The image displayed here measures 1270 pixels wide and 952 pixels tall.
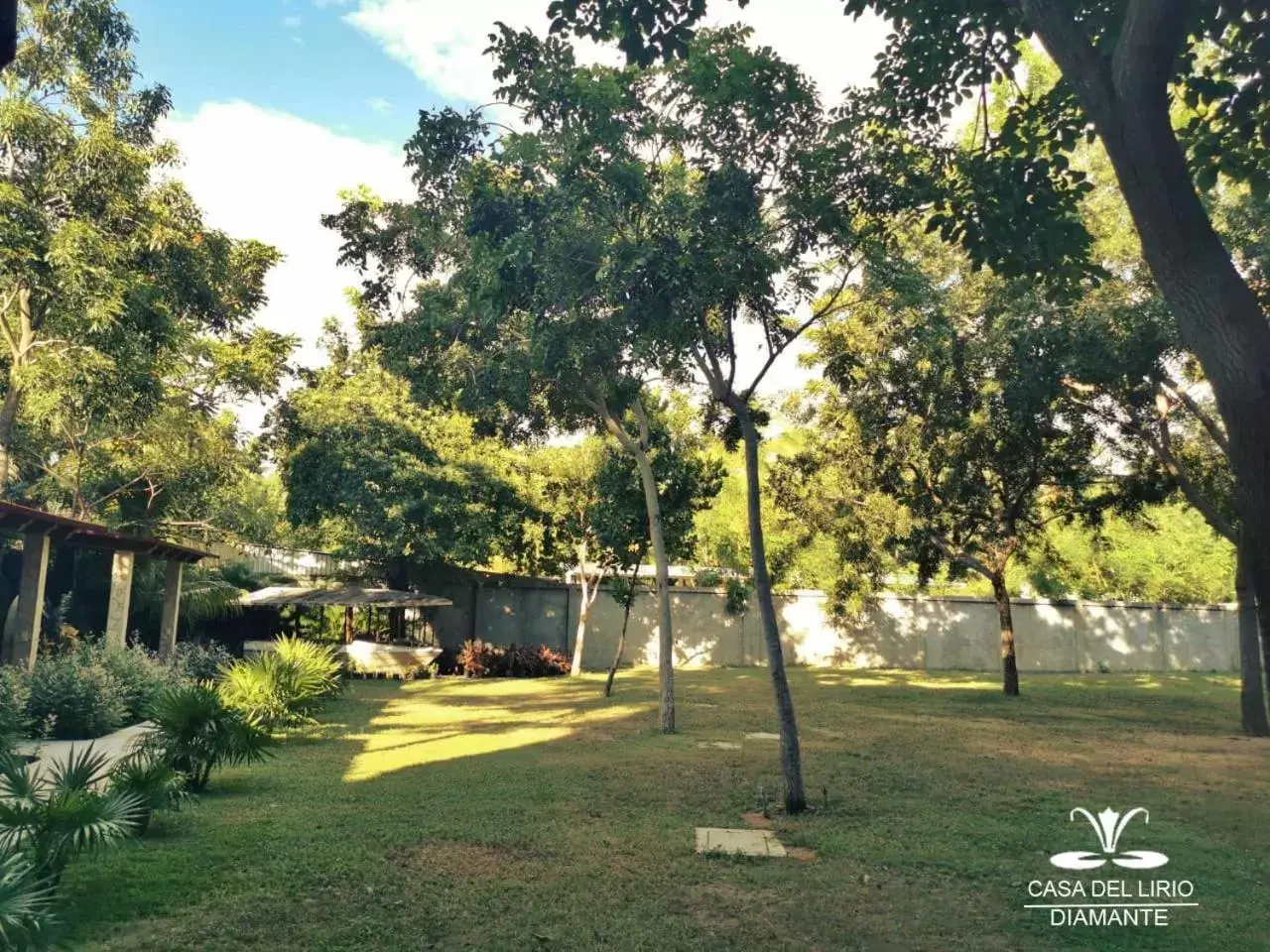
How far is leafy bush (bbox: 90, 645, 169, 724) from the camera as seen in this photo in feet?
34.6

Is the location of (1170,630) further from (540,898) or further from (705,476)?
(540,898)

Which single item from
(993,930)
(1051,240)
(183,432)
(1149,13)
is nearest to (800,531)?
(183,432)

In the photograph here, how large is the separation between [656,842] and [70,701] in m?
7.03

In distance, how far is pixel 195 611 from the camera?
18406mm

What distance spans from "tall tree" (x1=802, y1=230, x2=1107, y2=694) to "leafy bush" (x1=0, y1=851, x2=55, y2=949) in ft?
41.4

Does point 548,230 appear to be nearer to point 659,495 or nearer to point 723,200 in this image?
point 723,200

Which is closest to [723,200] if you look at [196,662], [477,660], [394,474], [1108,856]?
[1108,856]

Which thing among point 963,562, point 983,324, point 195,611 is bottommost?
point 195,611

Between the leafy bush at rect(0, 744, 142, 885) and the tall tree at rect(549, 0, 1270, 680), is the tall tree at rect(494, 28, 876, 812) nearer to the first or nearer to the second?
the tall tree at rect(549, 0, 1270, 680)

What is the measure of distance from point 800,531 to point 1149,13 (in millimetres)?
17785

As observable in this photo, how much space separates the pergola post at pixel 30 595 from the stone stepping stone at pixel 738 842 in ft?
29.2

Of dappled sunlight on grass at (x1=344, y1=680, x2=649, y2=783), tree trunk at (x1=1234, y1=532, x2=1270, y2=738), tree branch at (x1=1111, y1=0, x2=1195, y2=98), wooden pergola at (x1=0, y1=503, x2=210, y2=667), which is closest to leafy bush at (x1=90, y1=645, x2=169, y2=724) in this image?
wooden pergola at (x1=0, y1=503, x2=210, y2=667)

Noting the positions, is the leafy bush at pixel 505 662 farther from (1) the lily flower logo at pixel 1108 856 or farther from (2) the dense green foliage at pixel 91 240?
(1) the lily flower logo at pixel 1108 856

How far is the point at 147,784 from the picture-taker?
530cm
